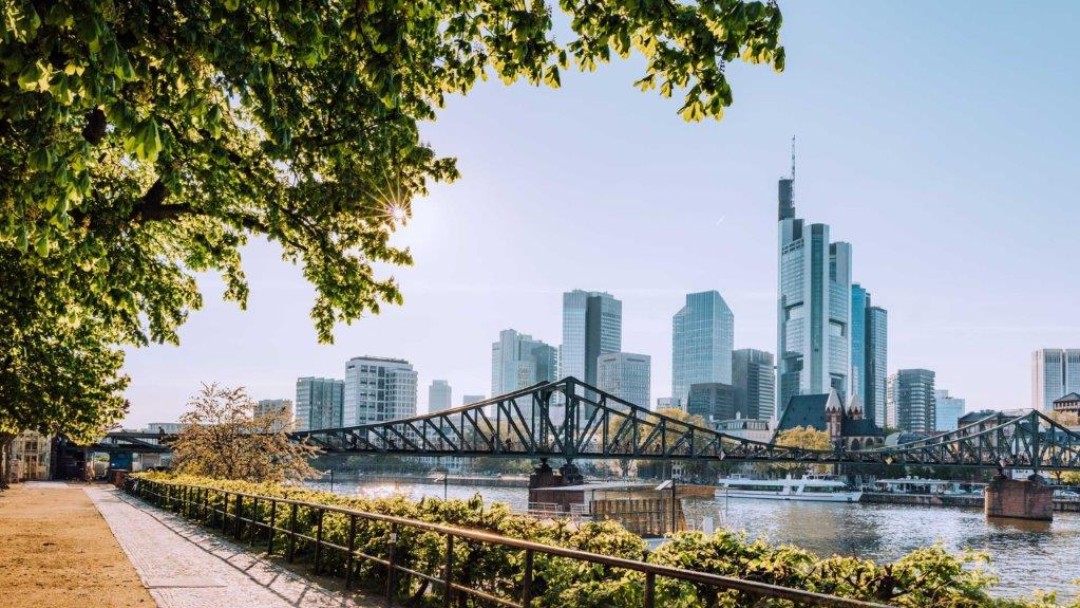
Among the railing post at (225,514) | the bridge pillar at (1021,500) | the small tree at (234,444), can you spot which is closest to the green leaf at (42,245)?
the railing post at (225,514)

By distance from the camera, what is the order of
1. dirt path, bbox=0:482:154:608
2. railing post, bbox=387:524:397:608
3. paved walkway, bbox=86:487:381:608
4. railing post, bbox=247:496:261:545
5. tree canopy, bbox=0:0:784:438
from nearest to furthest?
tree canopy, bbox=0:0:784:438 < railing post, bbox=387:524:397:608 < paved walkway, bbox=86:487:381:608 < dirt path, bbox=0:482:154:608 < railing post, bbox=247:496:261:545

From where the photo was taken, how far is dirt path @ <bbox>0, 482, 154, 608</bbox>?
39.1 ft

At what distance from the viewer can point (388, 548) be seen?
11898mm

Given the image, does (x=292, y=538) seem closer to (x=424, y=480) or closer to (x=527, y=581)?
(x=527, y=581)

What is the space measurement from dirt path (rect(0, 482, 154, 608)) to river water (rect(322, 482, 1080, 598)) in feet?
44.5

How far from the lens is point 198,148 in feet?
30.3

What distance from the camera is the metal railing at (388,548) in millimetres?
6062

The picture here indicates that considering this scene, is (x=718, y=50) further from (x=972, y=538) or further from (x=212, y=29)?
(x=972, y=538)

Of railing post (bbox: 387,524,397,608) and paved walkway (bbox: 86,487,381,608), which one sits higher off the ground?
railing post (bbox: 387,524,397,608)

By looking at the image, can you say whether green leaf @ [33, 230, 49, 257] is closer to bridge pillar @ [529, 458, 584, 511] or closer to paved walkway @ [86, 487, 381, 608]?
paved walkway @ [86, 487, 381, 608]

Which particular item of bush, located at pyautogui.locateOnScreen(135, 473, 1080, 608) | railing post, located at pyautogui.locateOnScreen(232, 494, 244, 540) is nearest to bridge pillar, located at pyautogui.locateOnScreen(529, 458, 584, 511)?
railing post, located at pyautogui.locateOnScreen(232, 494, 244, 540)

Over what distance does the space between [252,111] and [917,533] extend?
72954mm

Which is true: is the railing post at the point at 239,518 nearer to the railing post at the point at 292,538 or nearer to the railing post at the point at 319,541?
the railing post at the point at 292,538

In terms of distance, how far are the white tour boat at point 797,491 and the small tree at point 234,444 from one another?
78961 millimetres
